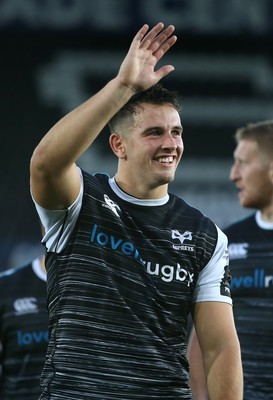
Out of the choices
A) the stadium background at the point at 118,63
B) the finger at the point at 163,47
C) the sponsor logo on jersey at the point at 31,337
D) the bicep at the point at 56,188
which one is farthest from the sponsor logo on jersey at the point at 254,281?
the stadium background at the point at 118,63


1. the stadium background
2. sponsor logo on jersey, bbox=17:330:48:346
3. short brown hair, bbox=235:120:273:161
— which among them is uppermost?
the stadium background

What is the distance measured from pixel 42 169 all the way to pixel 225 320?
939 mm

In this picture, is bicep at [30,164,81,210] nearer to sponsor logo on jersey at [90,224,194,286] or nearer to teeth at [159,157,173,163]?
sponsor logo on jersey at [90,224,194,286]

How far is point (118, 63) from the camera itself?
349 inches

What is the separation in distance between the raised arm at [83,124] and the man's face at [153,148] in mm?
358

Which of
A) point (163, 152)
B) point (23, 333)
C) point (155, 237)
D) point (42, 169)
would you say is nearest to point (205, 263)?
point (155, 237)

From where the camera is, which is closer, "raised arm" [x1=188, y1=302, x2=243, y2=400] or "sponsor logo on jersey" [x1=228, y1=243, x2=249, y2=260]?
"raised arm" [x1=188, y1=302, x2=243, y2=400]

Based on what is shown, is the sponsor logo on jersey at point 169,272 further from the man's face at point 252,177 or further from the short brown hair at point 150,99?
the man's face at point 252,177

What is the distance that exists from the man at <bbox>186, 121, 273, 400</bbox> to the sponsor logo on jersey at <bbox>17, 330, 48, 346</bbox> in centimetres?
95

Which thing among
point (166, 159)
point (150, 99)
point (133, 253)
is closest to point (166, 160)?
point (166, 159)

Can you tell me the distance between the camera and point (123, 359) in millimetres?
3432

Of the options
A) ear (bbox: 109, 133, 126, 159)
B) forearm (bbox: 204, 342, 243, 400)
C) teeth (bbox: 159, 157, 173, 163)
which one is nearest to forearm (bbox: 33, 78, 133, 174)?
teeth (bbox: 159, 157, 173, 163)

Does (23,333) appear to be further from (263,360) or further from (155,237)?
(155,237)

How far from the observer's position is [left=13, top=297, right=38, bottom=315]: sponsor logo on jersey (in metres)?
5.66
